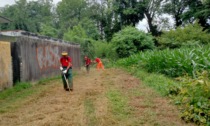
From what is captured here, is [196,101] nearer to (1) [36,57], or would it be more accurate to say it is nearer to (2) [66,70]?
(2) [66,70]

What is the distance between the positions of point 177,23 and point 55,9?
1244 inches

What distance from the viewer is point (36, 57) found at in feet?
47.9

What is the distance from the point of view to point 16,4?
5684cm

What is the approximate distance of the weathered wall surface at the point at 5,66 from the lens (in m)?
11.7

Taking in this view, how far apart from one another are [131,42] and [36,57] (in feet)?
52.4

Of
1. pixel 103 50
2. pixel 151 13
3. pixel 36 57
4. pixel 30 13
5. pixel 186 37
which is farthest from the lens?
pixel 30 13

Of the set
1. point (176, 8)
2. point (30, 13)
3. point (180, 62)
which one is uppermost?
point (30, 13)

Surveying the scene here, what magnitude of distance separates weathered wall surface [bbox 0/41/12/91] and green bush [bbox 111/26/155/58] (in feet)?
59.1

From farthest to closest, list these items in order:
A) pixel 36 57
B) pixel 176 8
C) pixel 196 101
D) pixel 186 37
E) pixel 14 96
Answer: pixel 176 8 < pixel 186 37 < pixel 36 57 < pixel 14 96 < pixel 196 101

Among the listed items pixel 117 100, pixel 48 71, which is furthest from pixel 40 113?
pixel 48 71

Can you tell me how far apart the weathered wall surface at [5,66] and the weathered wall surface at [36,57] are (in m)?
0.56

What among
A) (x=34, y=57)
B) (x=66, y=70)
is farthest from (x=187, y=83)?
(x=34, y=57)

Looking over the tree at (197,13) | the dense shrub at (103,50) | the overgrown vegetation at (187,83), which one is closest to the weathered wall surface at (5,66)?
the overgrown vegetation at (187,83)

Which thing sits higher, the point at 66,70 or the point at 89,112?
the point at 66,70
